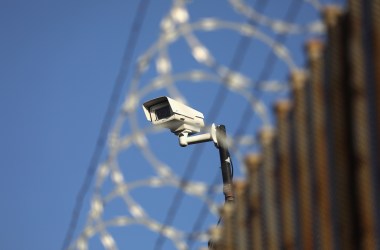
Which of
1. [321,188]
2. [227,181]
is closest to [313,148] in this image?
[321,188]

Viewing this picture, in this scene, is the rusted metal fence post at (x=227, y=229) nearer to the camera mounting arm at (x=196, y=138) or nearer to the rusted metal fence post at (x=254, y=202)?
the rusted metal fence post at (x=254, y=202)

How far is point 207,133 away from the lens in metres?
22.8

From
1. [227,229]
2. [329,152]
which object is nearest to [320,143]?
[329,152]

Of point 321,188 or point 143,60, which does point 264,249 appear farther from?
point 143,60

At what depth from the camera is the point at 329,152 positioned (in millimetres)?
19109

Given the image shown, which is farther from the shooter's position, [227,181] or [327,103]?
[227,181]

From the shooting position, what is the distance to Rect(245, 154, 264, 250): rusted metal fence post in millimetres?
20219

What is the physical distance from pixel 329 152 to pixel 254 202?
Answer: 152 cm

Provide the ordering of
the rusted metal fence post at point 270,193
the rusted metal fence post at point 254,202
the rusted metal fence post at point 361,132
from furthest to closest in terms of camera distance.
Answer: the rusted metal fence post at point 254,202, the rusted metal fence post at point 270,193, the rusted metal fence post at point 361,132

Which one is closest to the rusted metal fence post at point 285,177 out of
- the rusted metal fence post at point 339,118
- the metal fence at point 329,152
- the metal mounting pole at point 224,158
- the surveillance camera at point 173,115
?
the metal fence at point 329,152

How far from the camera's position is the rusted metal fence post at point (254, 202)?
66.3 ft

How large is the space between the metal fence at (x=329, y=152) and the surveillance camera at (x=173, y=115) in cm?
294

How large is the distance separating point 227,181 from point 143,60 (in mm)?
12484

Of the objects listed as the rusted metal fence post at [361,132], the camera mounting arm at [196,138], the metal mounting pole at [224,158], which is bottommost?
the rusted metal fence post at [361,132]
